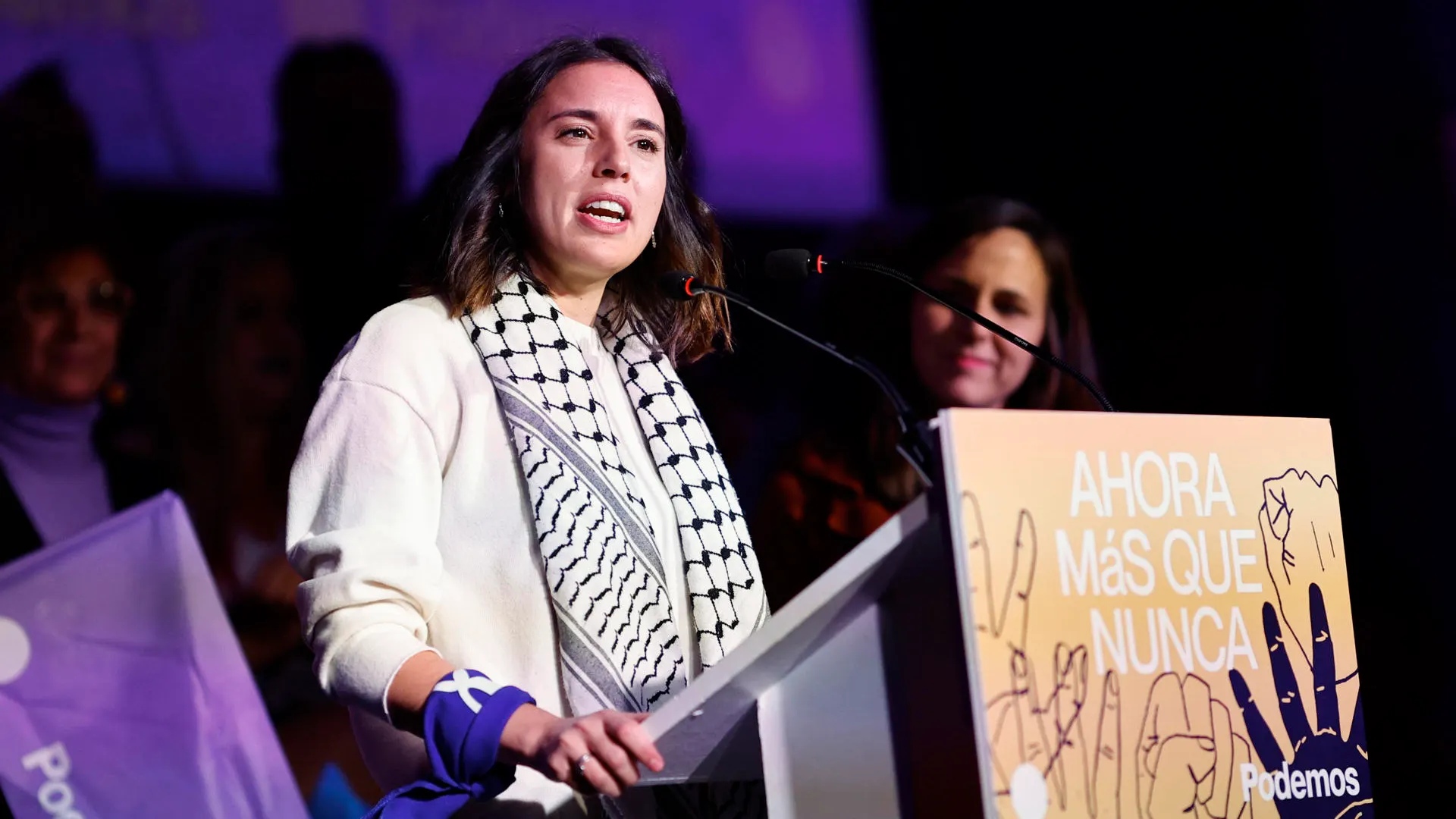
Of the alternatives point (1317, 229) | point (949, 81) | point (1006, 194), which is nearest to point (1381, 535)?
point (1317, 229)

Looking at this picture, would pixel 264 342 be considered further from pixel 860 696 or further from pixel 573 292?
pixel 860 696

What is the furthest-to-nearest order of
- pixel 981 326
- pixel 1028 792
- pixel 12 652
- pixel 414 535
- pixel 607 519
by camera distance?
pixel 981 326 < pixel 12 652 < pixel 607 519 < pixel 414 535 < pixel 1028 792

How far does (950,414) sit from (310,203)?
2.46 meters

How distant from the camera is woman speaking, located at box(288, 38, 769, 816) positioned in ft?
4.48

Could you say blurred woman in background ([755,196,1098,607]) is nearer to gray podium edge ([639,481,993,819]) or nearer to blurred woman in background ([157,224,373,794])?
blurred woman in background ([157,224,373,794])

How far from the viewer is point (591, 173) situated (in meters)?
1.76

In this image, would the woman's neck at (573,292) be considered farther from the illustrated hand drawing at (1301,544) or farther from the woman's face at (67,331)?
the woman's face at (67,331)

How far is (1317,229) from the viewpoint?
3.99 metres

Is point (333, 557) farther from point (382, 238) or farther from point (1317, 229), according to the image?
point (1317, 229)

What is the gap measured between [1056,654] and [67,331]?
8.42 feet

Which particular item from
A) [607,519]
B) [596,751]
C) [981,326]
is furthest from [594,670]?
[981,326]

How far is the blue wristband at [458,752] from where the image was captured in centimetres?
131

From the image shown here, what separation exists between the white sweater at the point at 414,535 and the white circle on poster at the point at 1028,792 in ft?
1.96

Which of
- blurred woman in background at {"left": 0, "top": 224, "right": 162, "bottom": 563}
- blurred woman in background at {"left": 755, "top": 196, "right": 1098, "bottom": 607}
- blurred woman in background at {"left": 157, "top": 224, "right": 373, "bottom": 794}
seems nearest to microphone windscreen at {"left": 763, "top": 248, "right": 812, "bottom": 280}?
blurred woman in background at {"left": 755, "top": 196, "right": 1098, "bottom": 607}
